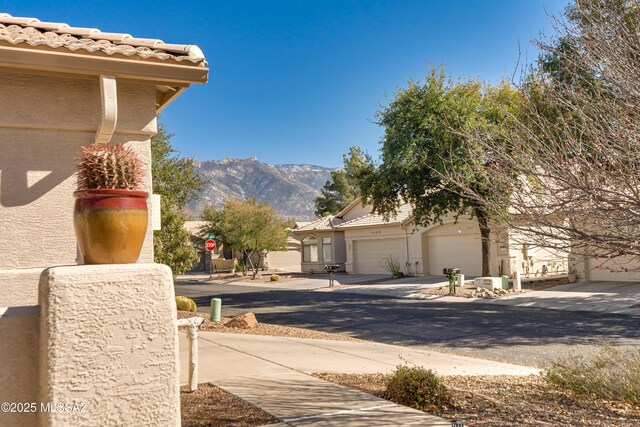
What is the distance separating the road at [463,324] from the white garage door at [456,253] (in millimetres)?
8638

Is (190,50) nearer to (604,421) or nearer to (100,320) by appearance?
(100,320)

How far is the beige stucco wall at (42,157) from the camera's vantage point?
656cm

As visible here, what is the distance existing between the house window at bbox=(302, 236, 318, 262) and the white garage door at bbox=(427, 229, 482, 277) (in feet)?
49.0

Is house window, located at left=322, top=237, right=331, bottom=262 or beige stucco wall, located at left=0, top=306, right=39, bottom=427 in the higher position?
house window, located at left=322, top=237, right=331, bottom=262

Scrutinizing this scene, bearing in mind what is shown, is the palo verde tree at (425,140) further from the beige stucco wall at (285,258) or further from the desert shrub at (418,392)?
the beige stucco wall at (285,258)

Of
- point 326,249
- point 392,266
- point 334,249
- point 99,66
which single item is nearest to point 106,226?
point 99,66

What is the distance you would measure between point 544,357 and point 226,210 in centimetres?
3447

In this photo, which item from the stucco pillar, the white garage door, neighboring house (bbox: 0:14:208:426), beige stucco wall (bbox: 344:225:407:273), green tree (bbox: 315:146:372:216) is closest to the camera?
the stucco pillar

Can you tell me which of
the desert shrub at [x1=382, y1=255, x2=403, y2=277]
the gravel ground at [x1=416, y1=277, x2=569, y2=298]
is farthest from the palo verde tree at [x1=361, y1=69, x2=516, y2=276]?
the desert shrub at [x1=382, y1=255, x2=403, y2=277]

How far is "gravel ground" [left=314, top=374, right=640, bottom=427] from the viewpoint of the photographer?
5.82m

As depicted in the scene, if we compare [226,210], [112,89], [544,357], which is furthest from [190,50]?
[226,210]

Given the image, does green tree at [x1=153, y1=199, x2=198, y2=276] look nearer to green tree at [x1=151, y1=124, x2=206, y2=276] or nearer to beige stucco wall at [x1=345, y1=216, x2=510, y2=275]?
green tree at [x1=151, y1=124, x2=206, y2=276]

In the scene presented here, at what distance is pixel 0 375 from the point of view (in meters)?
3.48

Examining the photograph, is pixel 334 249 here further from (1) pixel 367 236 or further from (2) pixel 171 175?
(2) pixel 171 175
